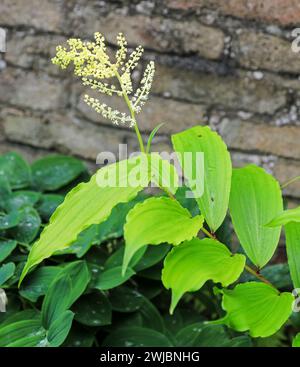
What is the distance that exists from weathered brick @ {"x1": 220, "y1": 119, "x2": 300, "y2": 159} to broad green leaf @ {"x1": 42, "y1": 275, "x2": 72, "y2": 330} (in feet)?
2.41

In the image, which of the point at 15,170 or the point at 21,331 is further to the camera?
the point at 15,170

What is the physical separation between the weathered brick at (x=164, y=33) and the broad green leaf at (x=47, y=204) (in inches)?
18.2

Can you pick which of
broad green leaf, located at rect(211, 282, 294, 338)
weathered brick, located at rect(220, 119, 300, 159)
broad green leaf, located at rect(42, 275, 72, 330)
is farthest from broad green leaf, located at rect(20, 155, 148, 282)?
weathered brick, located at rect(220, 119, 300, 159)

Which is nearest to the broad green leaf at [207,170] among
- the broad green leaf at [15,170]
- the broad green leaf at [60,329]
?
the broad green leaf at [60,329]

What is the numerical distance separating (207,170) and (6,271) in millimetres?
538

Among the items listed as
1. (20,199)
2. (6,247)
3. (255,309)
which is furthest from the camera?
(20,199)

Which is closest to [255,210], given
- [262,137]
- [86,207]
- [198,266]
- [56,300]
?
[198,266]

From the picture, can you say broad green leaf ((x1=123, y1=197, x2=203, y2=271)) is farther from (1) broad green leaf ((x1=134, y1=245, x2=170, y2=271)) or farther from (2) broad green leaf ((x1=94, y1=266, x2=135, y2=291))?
(1) broad green leaf ((x1=134, y1=245, x2=170, y2=271))

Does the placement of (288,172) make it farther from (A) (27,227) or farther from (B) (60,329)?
(B) (60,329)

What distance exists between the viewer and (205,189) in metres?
1.06

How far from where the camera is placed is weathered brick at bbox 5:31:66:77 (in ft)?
6.28

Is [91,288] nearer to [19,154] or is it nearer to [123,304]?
[123,304]

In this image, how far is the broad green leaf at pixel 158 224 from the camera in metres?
0.90

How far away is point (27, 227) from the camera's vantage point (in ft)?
5.16
